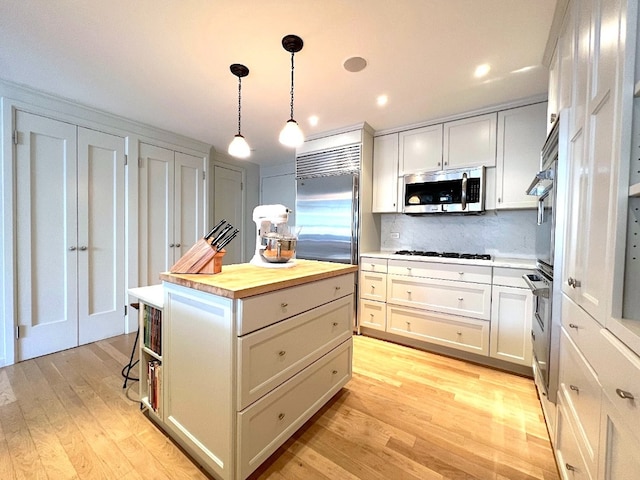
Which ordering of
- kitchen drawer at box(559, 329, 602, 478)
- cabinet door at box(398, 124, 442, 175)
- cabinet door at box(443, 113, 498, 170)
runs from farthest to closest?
cabinet door at box(398, 124, 442, 175)
cabinet door at box(443, 113, 498, 170)
kitchen drawer at box(559, 329, 602, 478)

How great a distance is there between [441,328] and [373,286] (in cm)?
77

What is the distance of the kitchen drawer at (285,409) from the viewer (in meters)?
1.14

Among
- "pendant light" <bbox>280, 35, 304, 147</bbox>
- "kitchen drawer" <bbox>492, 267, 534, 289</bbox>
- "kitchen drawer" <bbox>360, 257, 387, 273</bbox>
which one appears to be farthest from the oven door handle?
"pendant light" <bbox>280, 35, 304, 147</bbox>

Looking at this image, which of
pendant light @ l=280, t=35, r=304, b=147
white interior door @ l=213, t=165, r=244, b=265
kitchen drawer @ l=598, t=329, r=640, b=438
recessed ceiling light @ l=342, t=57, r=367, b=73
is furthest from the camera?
white interior door @ l=213, t=165, r=244, b=265

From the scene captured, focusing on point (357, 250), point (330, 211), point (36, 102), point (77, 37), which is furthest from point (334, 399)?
point (36, 102)

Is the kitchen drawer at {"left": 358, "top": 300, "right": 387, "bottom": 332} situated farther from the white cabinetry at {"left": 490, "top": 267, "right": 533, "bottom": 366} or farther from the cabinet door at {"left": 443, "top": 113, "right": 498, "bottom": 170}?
the cabinet door at {"left": 443, "top": 113, "right": 498, "bottom": 170}

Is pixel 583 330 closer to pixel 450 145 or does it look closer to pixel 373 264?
pixel 373 264

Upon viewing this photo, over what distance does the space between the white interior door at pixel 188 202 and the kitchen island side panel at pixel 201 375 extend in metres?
2.35

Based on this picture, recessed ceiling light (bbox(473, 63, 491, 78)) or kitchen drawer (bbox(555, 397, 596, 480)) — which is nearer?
kitchen drawer (bbox(555, 397, 596, 480))

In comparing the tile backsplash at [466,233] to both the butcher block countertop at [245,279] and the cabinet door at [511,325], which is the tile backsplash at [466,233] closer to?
the cabinet door at [511,325]

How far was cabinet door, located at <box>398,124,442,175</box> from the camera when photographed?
110 inches

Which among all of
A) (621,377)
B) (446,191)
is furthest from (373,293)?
(621,377)

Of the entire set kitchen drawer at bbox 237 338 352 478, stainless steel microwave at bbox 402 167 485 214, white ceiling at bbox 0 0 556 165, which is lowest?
kitchen drawer at bbox 237 338 352 478

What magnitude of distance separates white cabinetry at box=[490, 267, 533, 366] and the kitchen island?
1572mm
